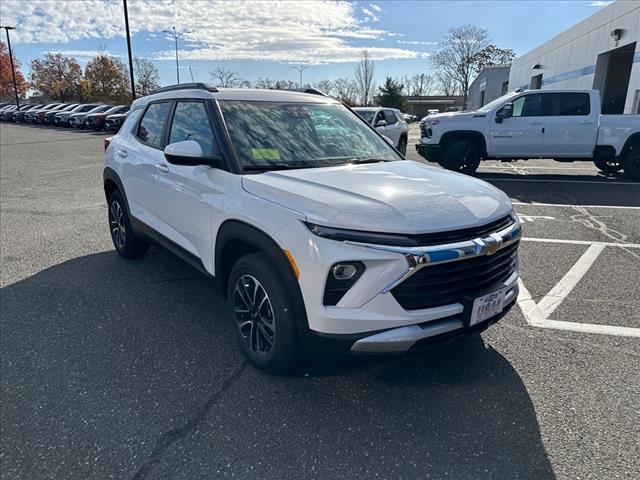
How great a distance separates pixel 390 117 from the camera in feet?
46.4

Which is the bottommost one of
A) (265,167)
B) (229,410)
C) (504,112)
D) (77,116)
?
(229,410)

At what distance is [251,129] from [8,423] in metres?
2.34

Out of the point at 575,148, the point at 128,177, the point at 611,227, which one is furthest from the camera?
the point at 575,148

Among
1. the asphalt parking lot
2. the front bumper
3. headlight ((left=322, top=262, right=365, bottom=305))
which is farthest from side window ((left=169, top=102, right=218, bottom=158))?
the front bumper

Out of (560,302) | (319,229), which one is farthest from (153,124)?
(560,302)

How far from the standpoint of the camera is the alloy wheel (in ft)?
8.93

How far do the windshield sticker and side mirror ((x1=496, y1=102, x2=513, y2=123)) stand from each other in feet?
29.1

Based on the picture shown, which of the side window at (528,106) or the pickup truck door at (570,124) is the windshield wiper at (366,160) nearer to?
the side window at (528,106)

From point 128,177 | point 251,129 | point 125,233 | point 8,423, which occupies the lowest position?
point 8,423

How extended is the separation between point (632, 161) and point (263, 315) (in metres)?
10.8

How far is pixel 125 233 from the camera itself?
4.92 meters

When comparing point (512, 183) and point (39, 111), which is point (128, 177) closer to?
point (512, 183)

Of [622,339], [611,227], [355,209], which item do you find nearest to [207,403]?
[355,209]

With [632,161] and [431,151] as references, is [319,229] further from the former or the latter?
[632,161]
